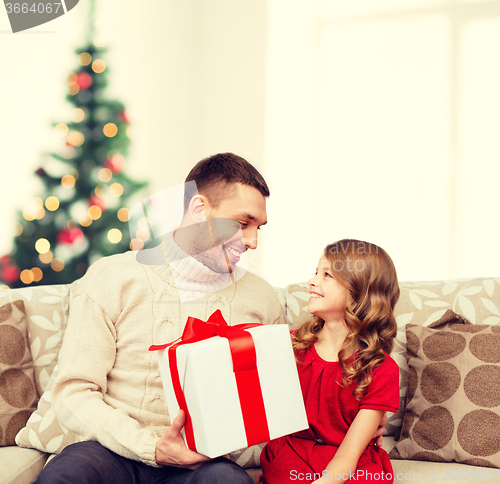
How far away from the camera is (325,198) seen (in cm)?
271

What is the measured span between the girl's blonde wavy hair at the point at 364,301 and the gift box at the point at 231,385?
0.30 meters

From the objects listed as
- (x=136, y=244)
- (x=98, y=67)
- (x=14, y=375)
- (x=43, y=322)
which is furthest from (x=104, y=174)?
(x=14, y=375)

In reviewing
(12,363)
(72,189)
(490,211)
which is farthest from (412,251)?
(12,363)

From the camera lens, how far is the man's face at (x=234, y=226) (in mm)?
1218

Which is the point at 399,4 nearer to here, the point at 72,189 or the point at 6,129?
the point at 72,189

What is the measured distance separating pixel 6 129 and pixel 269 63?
160 cm

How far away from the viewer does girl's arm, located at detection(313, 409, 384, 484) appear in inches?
38.8

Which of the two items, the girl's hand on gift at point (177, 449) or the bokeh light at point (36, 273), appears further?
the bokeh light at point (36, 273)

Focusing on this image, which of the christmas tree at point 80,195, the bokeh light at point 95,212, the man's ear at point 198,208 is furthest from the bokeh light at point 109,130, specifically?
the man's ear at point 198,208

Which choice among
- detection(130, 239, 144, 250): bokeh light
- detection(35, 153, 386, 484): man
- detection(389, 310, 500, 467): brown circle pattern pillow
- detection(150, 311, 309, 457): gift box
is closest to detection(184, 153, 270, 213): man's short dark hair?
detection(35, 153, 386, 484): man

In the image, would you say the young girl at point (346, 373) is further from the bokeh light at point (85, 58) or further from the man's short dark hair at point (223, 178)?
the bokeh light at point (85, 58)

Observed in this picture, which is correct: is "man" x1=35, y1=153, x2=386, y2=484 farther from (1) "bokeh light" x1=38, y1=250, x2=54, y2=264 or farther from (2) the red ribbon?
(1) "bokeh light" x1=38, y1=250, x2=54, y2=264

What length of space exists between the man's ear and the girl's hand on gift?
1.83 feet

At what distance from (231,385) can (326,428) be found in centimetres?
42
